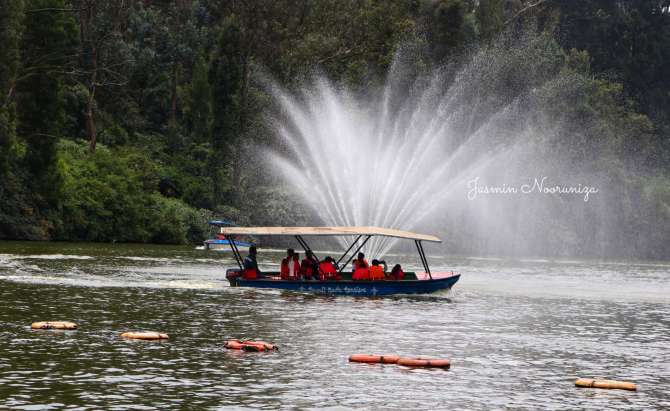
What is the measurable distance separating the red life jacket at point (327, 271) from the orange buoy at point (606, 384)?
2593 centimetres

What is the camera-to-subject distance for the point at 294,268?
54031 mm

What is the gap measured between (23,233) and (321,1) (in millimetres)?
45996

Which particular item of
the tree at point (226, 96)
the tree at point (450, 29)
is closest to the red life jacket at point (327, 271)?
the tree at point (226, 96)

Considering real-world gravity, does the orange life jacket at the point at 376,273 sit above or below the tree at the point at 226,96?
below

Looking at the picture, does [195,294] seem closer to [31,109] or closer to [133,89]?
[31,109]

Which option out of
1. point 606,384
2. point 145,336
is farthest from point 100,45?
point 606,384

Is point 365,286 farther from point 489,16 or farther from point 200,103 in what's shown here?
point 489,16

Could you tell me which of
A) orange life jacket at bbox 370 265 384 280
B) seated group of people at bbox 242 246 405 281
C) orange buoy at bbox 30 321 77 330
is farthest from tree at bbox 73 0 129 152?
orange buoy at bbox 30 321 77 330

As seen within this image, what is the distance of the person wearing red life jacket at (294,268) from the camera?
53.7 meters

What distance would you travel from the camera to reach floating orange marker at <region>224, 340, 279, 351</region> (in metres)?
32.6

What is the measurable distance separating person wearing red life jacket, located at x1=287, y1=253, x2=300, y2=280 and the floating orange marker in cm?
2036

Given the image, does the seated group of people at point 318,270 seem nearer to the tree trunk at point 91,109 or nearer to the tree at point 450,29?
the tree trunk at point 91,109

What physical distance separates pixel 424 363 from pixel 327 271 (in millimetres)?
23670

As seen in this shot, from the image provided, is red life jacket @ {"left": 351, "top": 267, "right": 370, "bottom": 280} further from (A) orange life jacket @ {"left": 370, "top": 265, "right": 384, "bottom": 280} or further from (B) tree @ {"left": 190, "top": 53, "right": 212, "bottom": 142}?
(B) tree @ {"left": 190, "top": 53, "right": 212, "bottom": 142}
